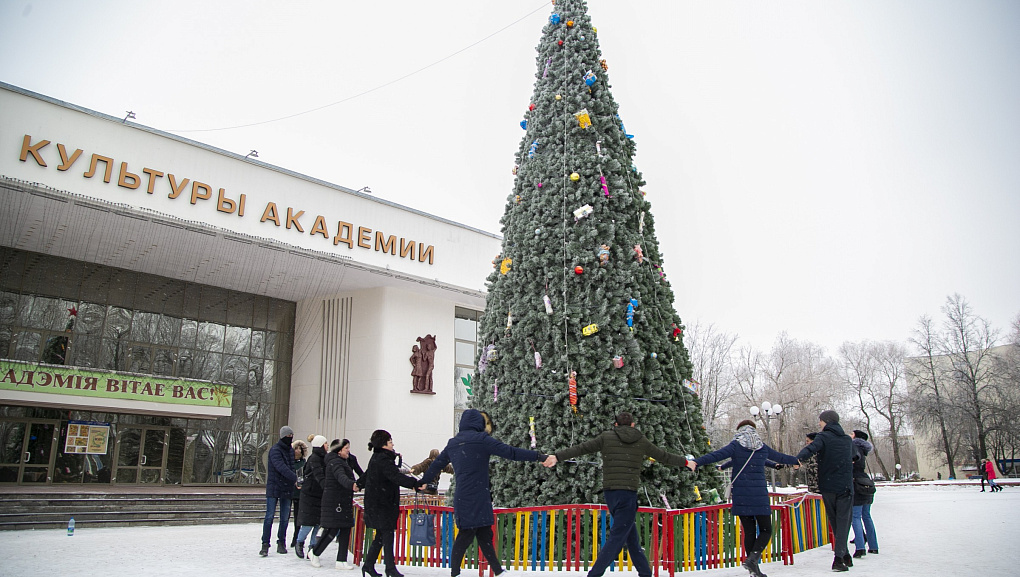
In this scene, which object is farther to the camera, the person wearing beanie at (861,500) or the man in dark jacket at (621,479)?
the person wearing beanie at (861,500)

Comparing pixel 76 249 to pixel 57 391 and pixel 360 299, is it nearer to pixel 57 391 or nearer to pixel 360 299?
pixel 57 391

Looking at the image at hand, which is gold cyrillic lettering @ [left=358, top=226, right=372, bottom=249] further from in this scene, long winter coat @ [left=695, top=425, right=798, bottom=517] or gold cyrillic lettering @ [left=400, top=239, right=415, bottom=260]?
long winter coat @ [left=695, top=425, right=798, bottom=517]

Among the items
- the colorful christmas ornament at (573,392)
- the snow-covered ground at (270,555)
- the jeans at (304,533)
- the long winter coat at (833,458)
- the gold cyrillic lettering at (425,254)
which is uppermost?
the gold cyrillic lettering at (425,254)

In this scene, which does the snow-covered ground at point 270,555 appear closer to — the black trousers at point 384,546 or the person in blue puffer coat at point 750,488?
the person in blue puffer coat at point 750,488

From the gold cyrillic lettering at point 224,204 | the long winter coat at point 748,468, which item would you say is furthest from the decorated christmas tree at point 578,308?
the gold cyrillic lettering at point 224,204

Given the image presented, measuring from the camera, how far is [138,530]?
1251 cm

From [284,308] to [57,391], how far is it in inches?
316

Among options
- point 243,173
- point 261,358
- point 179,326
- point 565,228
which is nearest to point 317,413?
point 261,358

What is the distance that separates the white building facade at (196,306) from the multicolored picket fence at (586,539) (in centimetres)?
1370

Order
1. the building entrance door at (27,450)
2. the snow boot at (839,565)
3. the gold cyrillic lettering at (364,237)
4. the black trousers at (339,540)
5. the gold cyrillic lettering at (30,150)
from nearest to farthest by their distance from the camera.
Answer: the snow boot at (839,565) → the black trousers at (339,540) → the gold cyrillic lettering at (30,150) → the building entrance door at (27,450) → the gold cyrillic lettering at (364,237)

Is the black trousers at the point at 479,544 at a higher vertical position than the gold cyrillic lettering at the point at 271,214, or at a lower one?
lower

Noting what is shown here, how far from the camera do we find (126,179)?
16375 mm

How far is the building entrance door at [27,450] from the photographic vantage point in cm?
1745

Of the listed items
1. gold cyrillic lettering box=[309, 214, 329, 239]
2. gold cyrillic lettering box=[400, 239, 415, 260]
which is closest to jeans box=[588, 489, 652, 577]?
gold cyrillic lettering box=[309, 214, 329, 239]
